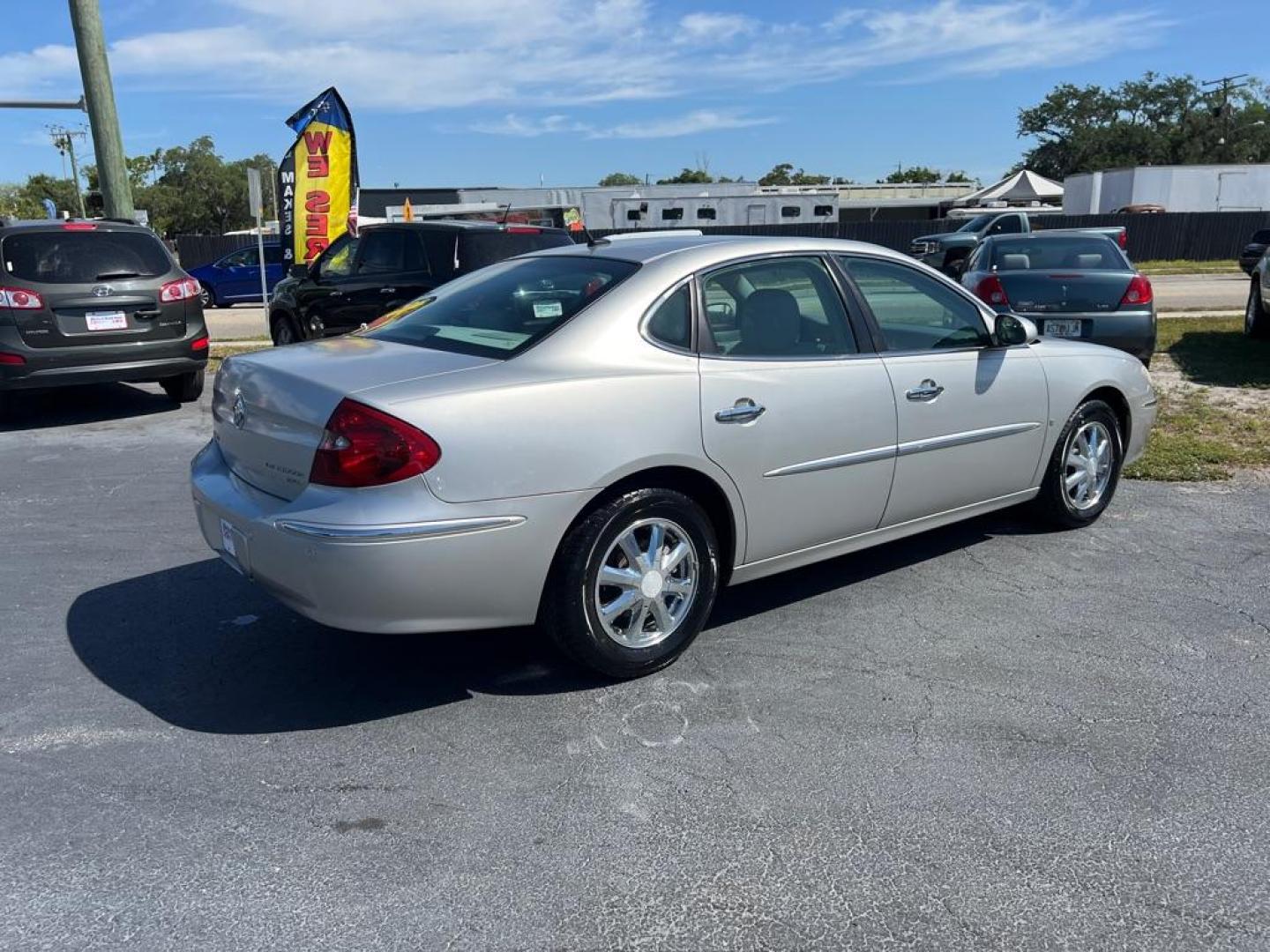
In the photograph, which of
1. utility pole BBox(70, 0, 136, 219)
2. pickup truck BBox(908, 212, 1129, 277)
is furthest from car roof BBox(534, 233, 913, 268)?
pickup truck BBox(908, 212, 1129, 277)

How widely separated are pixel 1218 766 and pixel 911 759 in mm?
952

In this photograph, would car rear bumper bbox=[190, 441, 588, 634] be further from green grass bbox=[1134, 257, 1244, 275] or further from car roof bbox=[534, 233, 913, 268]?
green grass bbox=[1134, 257, 1244, 275]

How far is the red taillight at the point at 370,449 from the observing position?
3375 mm

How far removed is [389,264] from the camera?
10109 millimetres

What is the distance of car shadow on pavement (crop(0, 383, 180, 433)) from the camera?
30.4 feet

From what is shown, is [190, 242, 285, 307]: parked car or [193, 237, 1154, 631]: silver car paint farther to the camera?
[190, 242, 285, 307]: parked car

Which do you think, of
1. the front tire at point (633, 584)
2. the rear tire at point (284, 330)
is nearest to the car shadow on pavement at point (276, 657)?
the front tire at point (633, 584)

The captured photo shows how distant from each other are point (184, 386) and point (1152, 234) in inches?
1257

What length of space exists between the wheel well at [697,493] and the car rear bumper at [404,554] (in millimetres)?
175

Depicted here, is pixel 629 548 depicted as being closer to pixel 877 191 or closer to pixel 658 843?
pixel 658 843

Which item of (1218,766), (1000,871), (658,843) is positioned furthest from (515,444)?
(1218,766)

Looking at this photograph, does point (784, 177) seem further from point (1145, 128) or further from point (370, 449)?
point (370, 449)

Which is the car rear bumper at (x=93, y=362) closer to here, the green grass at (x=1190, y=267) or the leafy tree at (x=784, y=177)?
the green grass at (x=1190, y=267)

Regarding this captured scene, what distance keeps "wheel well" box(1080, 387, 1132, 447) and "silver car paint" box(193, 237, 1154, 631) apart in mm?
911
